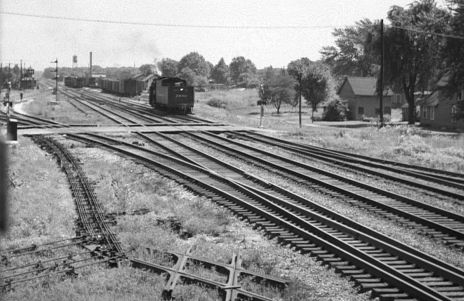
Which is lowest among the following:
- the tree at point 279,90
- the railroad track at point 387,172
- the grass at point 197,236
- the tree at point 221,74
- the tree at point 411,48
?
the grass at point 197,236

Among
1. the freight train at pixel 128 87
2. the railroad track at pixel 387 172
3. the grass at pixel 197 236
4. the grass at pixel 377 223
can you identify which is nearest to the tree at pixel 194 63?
the freight train at pixel 128 87

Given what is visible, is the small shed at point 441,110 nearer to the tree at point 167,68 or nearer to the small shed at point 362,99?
the small shed at point 362,99

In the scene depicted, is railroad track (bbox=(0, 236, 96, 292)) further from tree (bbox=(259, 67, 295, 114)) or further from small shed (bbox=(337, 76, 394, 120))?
tree (bbox=(259, 67, 295, 114))

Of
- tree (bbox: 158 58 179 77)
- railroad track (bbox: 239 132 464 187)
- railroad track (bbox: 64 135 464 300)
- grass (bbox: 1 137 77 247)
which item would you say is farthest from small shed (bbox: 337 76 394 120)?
tree (bbox: 158 58 179 77)

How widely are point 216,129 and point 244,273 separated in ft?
84.1

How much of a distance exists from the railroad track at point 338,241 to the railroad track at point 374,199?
57.6 inches

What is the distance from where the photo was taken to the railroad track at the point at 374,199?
11312 mm

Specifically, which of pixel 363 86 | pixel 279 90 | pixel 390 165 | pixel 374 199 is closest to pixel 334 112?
pixel 363 86

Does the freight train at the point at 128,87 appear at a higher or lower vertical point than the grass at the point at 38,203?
higher

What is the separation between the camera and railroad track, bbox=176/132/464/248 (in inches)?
445

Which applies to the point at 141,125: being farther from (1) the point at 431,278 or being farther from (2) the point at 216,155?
(1) the point at 431,278

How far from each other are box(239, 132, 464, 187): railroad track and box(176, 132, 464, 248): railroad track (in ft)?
9.29

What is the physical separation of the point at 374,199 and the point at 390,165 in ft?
23.8

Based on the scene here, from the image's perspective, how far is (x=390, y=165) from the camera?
21.0 m
